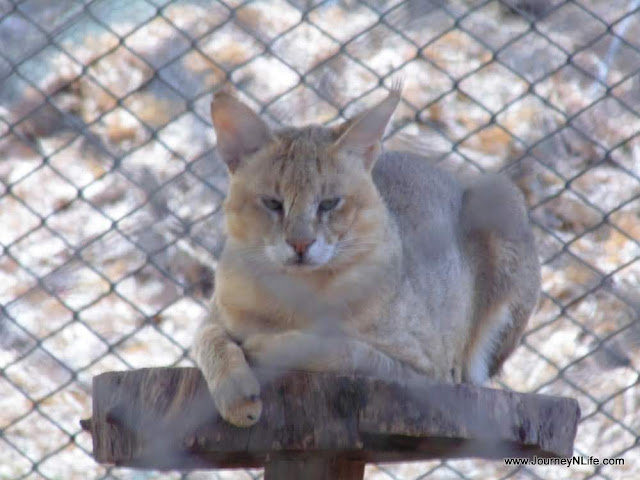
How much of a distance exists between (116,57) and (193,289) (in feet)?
2.49

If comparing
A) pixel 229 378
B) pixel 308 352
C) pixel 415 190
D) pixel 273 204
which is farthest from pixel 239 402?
pixel 415 190

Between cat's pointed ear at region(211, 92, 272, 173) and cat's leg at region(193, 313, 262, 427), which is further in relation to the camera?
cat's pointed ear at region(211, 92, 272, 173)

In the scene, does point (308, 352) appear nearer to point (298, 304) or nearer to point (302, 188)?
point (298, 304)

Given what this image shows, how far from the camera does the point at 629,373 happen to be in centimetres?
304

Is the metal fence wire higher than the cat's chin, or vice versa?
the cat's chin

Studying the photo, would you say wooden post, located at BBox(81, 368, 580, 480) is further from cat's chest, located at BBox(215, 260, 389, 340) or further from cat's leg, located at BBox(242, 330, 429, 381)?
cat's chest, located at BBox(215, 260, 389, 340)

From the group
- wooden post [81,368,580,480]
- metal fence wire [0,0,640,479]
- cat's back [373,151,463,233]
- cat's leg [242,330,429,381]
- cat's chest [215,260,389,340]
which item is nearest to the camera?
wooden post [81,368,580,480]

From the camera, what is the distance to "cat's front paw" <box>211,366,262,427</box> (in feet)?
5.57

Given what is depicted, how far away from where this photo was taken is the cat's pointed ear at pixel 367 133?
219cm

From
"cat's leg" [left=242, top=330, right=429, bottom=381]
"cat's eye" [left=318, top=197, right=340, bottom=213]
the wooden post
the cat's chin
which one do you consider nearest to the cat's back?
"cat's eye" [left=318, top=197, right=340, bottom=213]

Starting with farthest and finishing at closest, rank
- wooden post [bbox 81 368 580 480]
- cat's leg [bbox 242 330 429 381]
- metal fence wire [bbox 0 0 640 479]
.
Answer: metal fence wire [bbox 0 0 640 479] < cat's leg [bbox 242 330 429 381] < wooden post [bbox 81 368 580 480]

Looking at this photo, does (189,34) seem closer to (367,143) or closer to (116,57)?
(116,57)

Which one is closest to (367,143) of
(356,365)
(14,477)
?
(356,365)

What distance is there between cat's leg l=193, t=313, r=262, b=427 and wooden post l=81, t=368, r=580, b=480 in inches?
0.8
